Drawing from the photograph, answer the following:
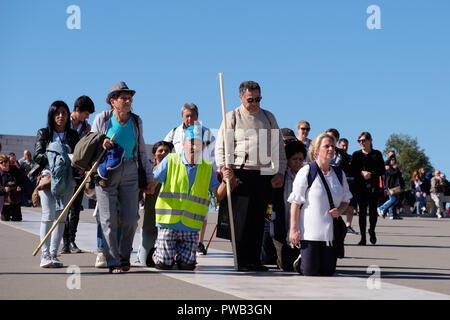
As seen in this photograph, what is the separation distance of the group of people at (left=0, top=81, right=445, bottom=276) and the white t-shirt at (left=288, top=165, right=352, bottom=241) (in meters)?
0.01

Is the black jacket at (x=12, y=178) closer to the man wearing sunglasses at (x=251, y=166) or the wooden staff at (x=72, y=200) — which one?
the wooden staff at (x=72, y=200)

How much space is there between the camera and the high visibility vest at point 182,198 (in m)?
8.14

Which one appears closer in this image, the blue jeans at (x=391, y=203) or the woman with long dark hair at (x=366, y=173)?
the woman with long dark hair at (x=366, y=173)

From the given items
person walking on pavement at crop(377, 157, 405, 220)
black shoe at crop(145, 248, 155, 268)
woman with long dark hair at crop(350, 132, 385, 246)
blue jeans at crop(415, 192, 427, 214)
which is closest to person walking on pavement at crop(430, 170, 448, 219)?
blue jeans at crop(415, 192, 427, 214)

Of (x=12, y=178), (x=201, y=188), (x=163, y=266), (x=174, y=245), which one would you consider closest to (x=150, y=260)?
(x=163, y=266)

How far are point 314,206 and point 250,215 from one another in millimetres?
788

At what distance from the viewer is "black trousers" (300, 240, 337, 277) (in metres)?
7.76

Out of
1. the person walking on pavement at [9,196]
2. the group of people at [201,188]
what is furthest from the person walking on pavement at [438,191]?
the group of people at [201,188]

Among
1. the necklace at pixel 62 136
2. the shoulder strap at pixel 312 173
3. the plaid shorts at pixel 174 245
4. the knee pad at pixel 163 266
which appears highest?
the necklace at pixel 62 136

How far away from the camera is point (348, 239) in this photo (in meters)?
14.3

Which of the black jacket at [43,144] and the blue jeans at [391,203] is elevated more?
the black jacket at [43,144]

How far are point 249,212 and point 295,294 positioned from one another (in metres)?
2.08

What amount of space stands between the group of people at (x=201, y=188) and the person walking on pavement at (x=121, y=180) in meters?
0.01
